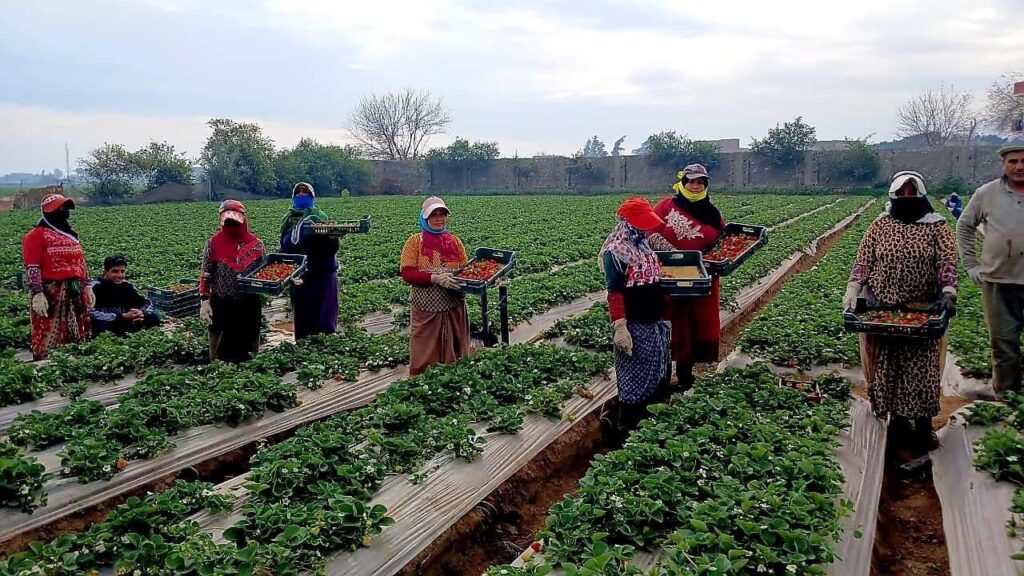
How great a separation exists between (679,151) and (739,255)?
154 ft

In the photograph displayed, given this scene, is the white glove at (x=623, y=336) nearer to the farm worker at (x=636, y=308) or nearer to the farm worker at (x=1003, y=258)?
the farm worker at (x=636, y=308)

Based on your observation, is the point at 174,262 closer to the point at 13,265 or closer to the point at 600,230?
the point at 13,265

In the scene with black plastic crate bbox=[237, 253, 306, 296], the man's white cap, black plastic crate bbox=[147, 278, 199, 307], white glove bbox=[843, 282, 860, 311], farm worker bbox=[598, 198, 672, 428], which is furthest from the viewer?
black plastic crate bbox=[147, 278, 199, 307]

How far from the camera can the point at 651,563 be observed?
11.3 feet

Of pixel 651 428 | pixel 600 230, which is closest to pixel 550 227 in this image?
pixel 600 230

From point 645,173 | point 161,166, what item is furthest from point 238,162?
point 645,173

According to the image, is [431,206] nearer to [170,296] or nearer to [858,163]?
[170,296]

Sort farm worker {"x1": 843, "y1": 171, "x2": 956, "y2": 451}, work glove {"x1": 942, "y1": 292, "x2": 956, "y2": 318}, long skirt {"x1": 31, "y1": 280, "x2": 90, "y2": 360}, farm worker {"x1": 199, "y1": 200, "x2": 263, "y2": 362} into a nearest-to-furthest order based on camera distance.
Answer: work glove {"x1": 942, "y1": 292, "x2": 956, "y2": 318} < farm worker {"x1": 843, "y1": 171, "x2": 956, "y2": 451} < farm worker {"x1": 199, "y1": 200, "x2": 263, "y2": 362} < long skirt {"x1": 31, "y1": 280, "x2": 90, "y2": 360}

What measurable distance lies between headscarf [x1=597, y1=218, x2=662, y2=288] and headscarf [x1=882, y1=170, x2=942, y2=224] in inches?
73.9

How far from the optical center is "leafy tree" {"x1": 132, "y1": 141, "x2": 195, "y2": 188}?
155 ft

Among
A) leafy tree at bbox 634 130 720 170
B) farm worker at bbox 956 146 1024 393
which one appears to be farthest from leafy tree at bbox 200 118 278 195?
farm worker at bbox 956 146 1024 393

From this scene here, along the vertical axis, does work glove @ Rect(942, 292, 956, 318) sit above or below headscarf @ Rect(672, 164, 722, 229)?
below

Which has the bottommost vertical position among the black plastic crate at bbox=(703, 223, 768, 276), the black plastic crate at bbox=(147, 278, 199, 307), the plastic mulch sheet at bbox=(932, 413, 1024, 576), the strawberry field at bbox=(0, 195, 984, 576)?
the plastic mulch sheet at bbox=(932, 413, 1024, 576)

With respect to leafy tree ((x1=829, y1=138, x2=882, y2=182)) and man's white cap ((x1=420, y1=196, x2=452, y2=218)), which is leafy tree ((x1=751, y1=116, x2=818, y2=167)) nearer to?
leafy tree ((x1=829, y1=138, x2=882, y2=182))
